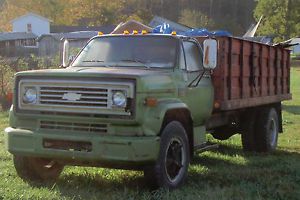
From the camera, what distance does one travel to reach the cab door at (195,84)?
7.64 meters

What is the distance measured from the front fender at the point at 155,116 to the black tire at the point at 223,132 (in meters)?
3.68

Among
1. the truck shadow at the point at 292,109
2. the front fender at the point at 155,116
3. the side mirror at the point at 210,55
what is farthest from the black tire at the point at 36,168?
the truck shadow at the point at 292,109

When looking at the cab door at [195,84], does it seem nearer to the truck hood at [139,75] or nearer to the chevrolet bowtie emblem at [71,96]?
the truck hood at [139,75]

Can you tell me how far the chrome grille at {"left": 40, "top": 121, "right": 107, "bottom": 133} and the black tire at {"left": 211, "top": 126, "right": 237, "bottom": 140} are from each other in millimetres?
4109

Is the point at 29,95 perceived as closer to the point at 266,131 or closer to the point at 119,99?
the point at 119,99

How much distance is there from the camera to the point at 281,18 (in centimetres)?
7194

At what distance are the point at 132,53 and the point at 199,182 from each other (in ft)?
6.43

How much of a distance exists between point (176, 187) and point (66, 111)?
1644 millimetres

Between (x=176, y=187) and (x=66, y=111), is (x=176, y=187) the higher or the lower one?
the lower one

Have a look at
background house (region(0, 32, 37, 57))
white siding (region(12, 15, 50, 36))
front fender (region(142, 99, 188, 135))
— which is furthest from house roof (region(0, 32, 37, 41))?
front fender (region(142, 99, 188, 135))

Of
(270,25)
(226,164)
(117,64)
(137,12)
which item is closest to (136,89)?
(117,64)

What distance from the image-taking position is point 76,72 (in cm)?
675

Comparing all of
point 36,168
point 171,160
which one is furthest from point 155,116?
point 36,168

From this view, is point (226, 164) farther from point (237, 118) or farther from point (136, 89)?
point (136, 89)
